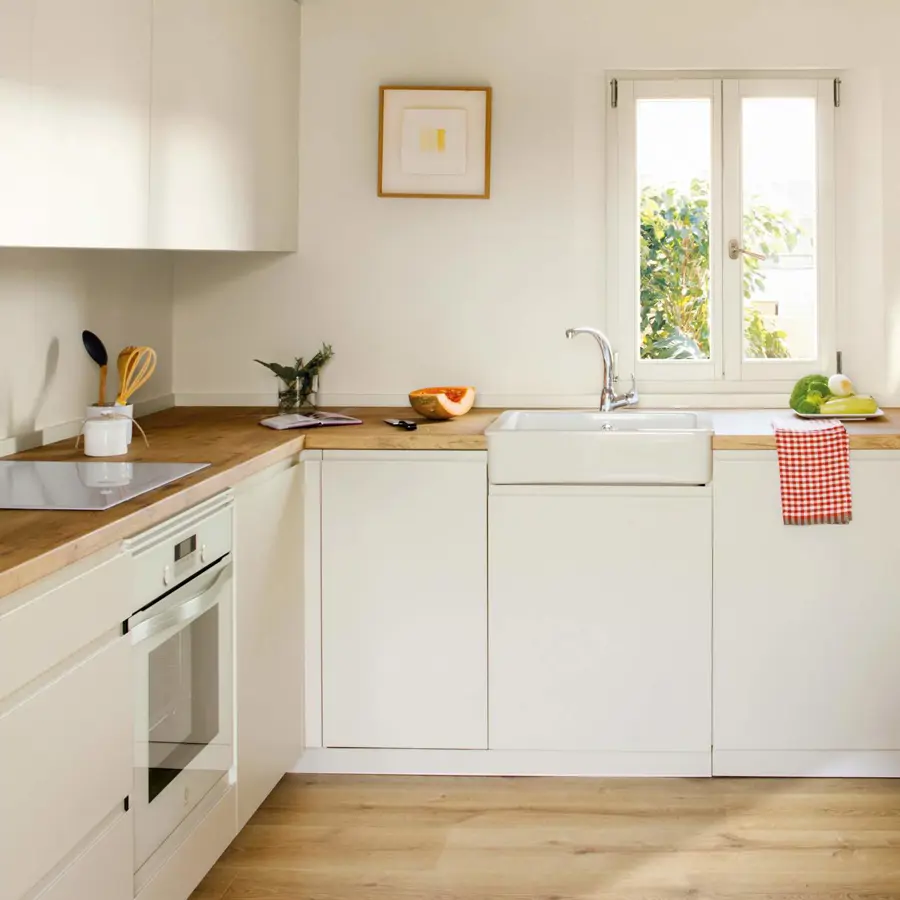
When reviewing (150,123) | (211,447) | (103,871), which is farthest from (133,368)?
(103,871)

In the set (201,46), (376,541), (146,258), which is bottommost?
(376,541)

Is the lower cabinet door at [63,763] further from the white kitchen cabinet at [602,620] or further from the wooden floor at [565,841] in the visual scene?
the white kitchen cabinet at [602,620]

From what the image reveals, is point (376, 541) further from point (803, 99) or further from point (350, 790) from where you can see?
point (803, 99)

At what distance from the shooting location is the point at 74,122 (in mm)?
2398

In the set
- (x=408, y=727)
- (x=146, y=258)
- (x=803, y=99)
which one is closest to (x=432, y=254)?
(x=146, y=258)

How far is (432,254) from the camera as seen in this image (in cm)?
395

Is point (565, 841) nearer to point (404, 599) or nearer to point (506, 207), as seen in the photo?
point (404, 599)

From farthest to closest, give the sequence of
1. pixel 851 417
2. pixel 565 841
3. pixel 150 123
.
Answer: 1. pixel 851 417
2. pixel 565 841
3. pixel 150 123

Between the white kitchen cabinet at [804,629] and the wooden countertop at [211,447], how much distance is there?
148mm

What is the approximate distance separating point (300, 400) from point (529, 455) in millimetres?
888

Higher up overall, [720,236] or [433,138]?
[433,138]

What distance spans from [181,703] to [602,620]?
1.25 metres

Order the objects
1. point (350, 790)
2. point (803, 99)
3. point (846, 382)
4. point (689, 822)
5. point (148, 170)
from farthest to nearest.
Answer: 1. point (803, 99)
2. point (846, 382)
3. point (350, 790)
4. point (689, 822)
5. point (148, 170)

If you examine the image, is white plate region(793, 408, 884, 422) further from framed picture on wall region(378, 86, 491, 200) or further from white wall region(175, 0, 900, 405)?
framed picture on wall region(378, 86, 491, 200)
